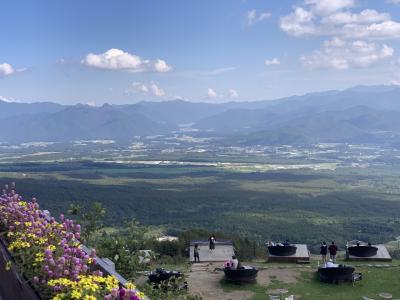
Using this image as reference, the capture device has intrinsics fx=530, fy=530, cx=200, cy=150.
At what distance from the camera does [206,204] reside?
4919 inches

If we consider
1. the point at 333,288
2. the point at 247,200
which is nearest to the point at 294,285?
the point at 333,288

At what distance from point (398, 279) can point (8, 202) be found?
592 inches

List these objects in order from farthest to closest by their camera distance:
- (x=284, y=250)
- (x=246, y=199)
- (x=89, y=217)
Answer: (x=246, y=199) < (x=284, y=250) < (x=89, y=217)

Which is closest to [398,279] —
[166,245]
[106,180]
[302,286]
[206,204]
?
[302,286]

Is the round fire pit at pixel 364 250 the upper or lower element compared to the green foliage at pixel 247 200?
upper

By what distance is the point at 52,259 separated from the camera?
613 centimetres

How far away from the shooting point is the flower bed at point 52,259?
5.27m

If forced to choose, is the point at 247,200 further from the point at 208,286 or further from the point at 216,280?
the point at 208,286

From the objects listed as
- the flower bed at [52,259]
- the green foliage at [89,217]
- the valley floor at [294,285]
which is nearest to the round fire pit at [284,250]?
the valley floor at [294,285]

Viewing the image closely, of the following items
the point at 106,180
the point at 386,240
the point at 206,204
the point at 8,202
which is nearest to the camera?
the point at 8,202

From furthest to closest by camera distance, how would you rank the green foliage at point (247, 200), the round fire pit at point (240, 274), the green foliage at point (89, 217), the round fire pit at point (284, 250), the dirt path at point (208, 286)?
the green foliage at point (247, 200)
the round fire pit at point (284, 250)
the round fire pit at point (240, 274)
the dirt path at point (208, 286)
the green foliage at point (89, 217)

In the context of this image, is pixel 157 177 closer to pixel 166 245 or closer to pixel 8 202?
pixel 166 245

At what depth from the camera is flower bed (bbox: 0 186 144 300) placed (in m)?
5.27

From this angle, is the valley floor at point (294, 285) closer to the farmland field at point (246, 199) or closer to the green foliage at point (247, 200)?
the green foliage at point (247, 200)
